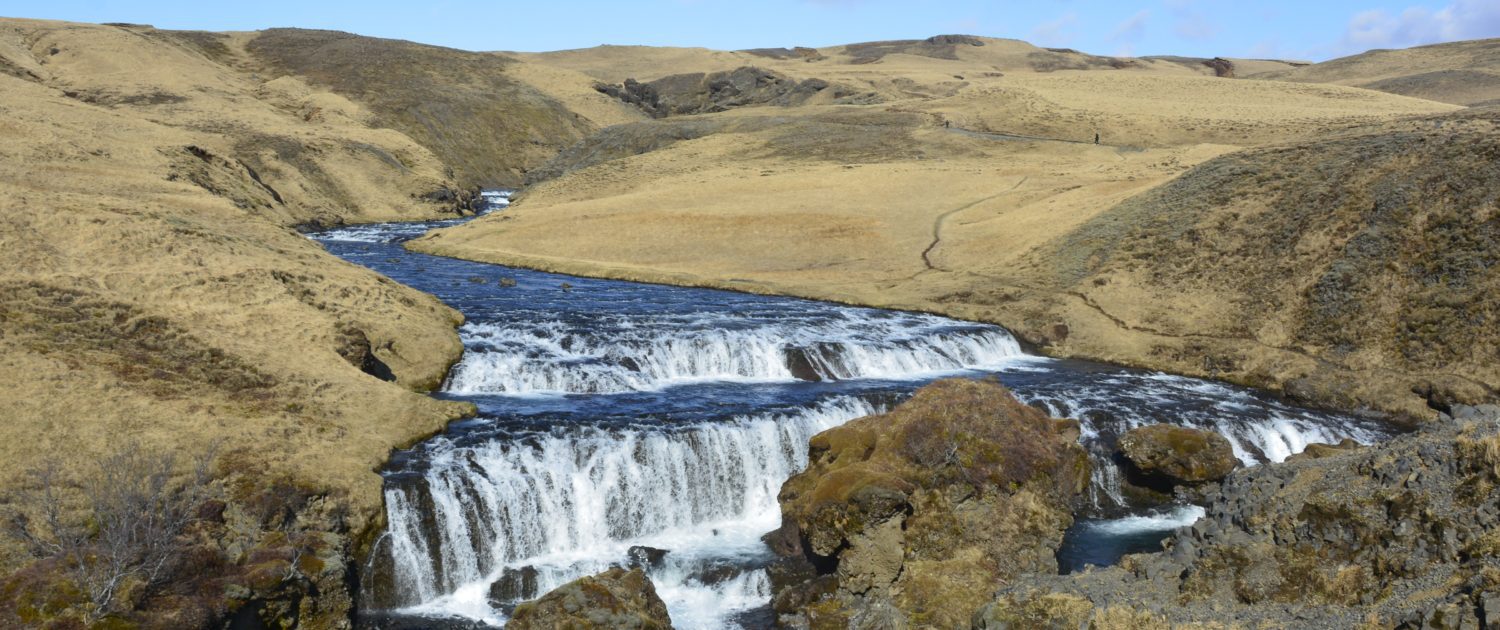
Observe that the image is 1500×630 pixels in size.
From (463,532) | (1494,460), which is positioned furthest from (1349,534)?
(463,532)

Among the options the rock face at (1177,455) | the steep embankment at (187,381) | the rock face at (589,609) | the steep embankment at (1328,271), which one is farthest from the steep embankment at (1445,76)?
the rock face at (589,609)

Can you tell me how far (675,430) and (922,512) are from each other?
752 centimetres

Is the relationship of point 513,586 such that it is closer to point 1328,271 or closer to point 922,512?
point 922,512

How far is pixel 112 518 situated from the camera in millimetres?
17391

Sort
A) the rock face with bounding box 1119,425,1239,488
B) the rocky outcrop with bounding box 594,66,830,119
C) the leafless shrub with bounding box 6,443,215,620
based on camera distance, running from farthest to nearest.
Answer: the rocky outcrop with bounding box 594,66,830,119
the rock face with bounding box 1119,425,1239,488
the leafless shrub with bounding box 6,443,215,620

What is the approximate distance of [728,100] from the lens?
142 m

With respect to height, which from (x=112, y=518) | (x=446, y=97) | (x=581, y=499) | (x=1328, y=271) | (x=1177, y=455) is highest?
(x=446, y=97)

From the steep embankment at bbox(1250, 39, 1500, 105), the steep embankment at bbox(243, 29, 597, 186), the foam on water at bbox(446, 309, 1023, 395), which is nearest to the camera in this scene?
the foam on water at bbox(446, 309, 1023, 395)

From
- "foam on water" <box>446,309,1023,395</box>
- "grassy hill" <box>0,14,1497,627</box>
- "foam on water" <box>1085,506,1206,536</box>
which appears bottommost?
"foam on water" <box>1085,506,1206,536</box>

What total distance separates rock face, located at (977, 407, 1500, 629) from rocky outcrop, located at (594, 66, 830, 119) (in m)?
113

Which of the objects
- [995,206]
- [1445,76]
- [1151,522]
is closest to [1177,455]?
[1151,522]

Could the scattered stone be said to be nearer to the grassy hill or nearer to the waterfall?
the waterfall

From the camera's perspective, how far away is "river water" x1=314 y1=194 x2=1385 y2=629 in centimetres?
2217

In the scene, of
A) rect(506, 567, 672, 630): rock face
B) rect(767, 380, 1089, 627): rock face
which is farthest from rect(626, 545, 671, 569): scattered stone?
rect(506, 567, 672, 630): rock face
